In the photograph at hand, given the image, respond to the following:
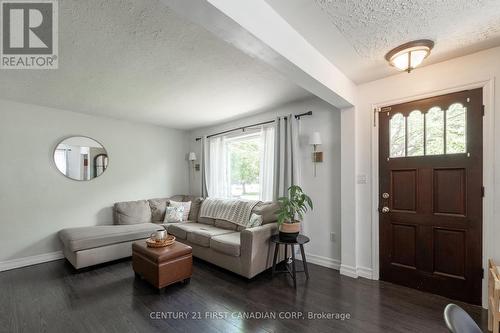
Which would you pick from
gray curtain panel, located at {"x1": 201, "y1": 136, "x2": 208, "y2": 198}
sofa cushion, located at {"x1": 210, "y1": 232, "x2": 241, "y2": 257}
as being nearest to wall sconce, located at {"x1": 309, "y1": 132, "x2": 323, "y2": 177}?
sofa cushion, located at {"x1": 210, "y1": 232, "x2": 241, "y2": 257}

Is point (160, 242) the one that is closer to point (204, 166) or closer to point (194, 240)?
point (194, 240)

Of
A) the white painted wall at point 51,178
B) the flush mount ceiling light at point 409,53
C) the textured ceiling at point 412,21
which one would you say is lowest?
the white painted wall at point 51,178

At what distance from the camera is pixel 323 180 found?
322cm

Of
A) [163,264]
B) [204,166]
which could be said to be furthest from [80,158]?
[163,264]

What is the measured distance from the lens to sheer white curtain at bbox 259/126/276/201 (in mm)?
3707

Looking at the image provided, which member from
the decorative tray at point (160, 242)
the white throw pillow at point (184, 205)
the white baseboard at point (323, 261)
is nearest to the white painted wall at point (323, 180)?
the white baseboard at point (323, 261)

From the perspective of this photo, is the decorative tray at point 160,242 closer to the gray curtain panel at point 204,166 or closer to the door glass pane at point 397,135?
the gray curtain panel at point 204,166

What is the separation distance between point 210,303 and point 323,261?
1.69m

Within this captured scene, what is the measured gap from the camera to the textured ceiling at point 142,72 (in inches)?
64.6

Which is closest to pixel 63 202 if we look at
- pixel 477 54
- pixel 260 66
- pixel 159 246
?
pixel 159 246

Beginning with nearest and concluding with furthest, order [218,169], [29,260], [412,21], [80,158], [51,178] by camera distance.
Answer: [412,21]
[29,260]
[51,178]
[80,158]
[218,169]

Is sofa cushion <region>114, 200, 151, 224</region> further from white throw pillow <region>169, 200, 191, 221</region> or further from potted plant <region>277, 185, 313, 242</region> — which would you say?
potted plant <region>277, 185, 313, 242</region>

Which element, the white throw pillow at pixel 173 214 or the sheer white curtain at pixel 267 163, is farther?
the white throw pillow at pixel 173 214

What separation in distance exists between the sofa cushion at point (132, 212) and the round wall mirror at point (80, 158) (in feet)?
2.31
